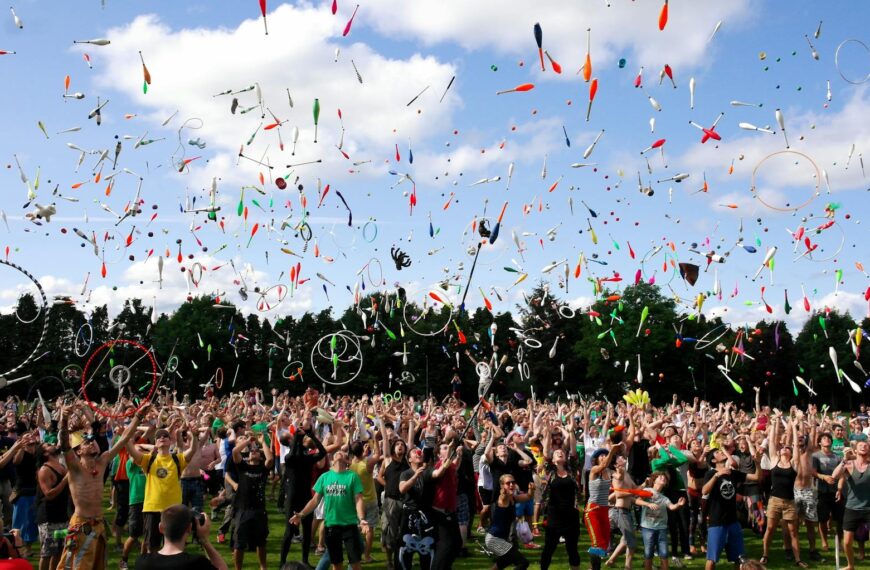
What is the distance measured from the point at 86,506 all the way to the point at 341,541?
2495 mm

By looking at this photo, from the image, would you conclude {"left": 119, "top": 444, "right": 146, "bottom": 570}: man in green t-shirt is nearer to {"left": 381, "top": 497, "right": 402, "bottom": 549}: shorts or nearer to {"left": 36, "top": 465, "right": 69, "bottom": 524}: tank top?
{"left": 36, "top": 465, "right": 69, "bottom": 524}: tank top

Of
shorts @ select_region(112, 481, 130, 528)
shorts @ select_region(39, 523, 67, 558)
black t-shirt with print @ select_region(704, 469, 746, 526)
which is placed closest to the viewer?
shorts @ select_region(39, 523, 67, 558)

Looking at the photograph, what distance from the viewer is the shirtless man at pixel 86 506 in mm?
7543

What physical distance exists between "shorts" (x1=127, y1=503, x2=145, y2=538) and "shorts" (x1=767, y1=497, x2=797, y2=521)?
804 centimetres

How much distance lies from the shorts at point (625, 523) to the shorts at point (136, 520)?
223 inches

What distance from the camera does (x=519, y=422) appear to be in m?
16.1

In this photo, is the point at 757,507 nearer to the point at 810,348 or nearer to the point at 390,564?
the point at 390,564

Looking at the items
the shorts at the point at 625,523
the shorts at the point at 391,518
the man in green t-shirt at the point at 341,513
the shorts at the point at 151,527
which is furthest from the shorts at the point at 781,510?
the shorts at the point at 151,527

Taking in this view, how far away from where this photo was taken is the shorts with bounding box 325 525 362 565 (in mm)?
8125

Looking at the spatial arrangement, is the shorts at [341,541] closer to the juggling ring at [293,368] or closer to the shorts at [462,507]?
the shorts at [462,507]

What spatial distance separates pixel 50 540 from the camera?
828 centimetres

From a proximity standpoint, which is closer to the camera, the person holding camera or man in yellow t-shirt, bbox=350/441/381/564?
the person holding camera

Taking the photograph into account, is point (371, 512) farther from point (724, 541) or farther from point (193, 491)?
point (724, 541)

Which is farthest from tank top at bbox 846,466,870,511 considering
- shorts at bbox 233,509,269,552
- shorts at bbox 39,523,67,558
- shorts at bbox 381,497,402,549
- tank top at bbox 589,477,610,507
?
shorts at bbox 39,523,67,558
